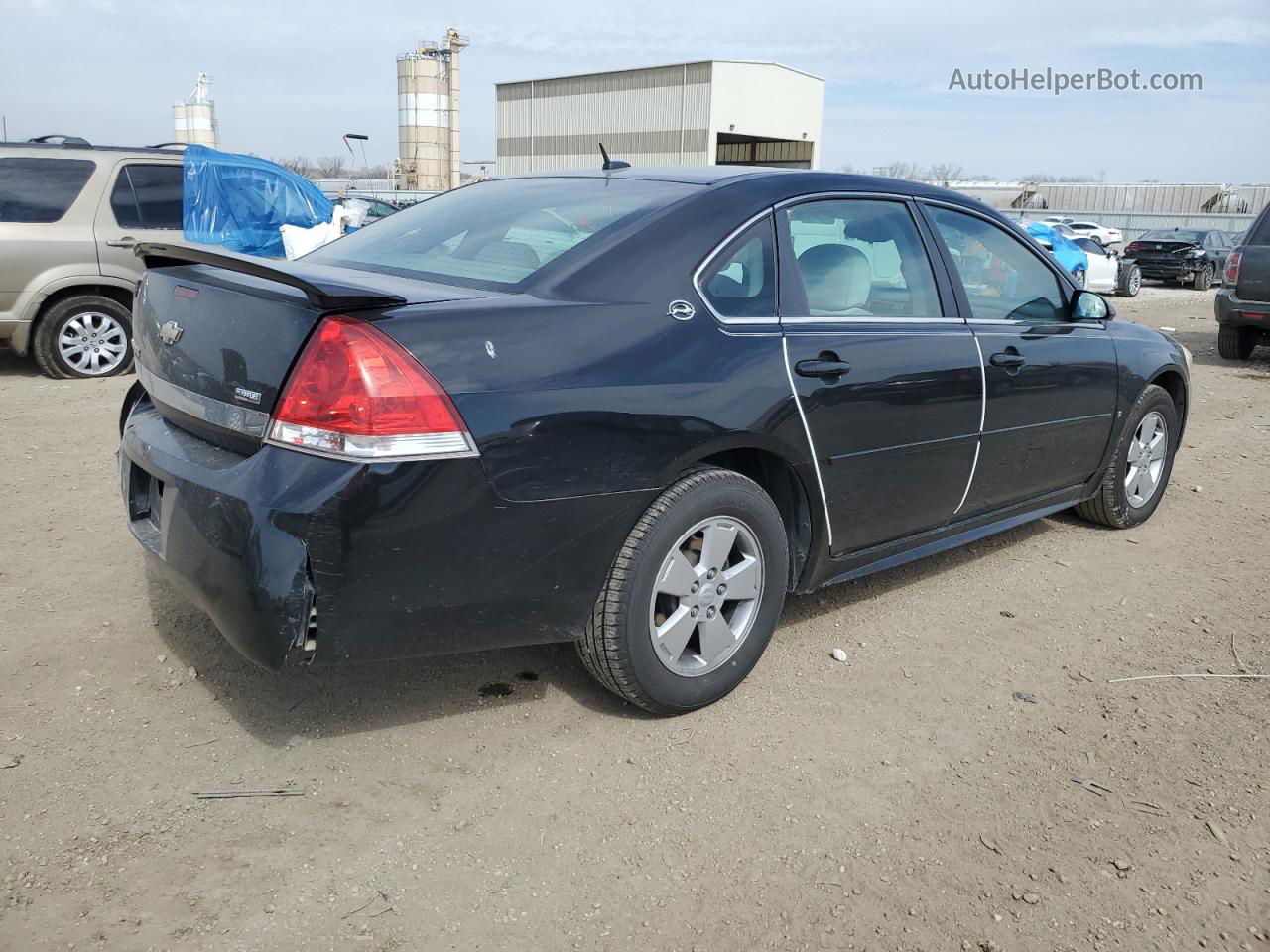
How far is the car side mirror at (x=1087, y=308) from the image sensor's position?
15.0ft

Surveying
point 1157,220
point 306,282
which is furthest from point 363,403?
point 1157,220

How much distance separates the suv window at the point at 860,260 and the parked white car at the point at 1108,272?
19065 millimetres

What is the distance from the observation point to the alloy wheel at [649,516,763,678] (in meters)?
3.07

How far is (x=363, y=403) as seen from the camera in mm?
2473

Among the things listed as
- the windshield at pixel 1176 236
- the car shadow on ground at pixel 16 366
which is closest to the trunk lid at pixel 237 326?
the car shadow on ground at pixel 16 366

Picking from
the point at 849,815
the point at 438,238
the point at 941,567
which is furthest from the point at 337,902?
the point at 941,567

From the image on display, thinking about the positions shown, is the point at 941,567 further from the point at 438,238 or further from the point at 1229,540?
the point at 438,238

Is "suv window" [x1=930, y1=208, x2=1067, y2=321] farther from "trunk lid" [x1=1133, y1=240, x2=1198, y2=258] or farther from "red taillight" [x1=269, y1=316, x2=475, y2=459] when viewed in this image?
"trunk lid" [x1=1133, y1=240, x2=1198, y2=258]

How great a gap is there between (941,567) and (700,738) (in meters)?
2.02

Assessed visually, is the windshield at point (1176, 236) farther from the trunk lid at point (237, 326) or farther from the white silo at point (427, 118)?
the white silo at point (427, 118)

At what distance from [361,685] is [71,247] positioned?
6.46m

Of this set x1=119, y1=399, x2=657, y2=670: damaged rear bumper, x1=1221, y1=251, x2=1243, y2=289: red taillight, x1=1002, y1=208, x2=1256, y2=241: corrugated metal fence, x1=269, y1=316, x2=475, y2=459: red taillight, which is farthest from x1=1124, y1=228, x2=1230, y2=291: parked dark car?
x1=269, y1=316, x2=475, y2=459: red taillight

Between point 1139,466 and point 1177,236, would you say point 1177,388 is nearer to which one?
point 1139,466

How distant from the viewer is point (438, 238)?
11.5ft
